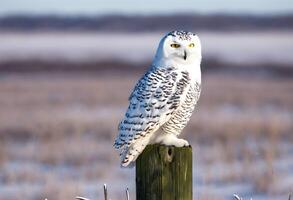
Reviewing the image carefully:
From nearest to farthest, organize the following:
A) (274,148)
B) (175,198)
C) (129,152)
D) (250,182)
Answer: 1. (175,198)
2. (129,152)
3. (250,182)
4. (274,148)

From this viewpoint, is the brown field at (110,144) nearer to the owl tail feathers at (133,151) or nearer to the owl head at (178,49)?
the owl head at (178,49)

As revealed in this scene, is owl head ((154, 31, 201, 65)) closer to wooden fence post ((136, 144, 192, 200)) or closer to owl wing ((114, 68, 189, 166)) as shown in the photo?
owl wing ((114, 68, 189, 166))

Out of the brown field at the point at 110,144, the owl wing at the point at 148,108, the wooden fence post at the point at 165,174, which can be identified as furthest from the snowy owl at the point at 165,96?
the brown field at the point at 110,144

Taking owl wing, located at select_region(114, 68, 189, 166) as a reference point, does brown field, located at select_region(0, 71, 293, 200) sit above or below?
above

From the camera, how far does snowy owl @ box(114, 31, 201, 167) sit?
4.91 metres

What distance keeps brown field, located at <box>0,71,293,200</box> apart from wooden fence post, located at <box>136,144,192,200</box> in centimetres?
336

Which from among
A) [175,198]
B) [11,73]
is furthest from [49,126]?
[11,73]

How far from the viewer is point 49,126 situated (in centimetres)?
1248

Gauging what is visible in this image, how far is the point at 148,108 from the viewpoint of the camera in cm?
498

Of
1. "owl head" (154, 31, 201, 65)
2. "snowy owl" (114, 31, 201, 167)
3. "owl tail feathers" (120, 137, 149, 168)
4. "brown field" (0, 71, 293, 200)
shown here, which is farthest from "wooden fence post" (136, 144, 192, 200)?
"brown field" (0, 71, 293, 200)

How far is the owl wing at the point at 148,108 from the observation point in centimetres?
485

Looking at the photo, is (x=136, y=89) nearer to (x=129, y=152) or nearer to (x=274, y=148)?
(x=129, y=152)

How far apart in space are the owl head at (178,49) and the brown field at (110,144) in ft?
8.60

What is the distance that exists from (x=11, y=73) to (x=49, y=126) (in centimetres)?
1409
